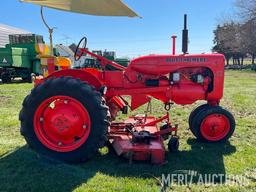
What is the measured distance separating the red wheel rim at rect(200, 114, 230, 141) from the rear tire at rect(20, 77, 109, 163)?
1.81 metres

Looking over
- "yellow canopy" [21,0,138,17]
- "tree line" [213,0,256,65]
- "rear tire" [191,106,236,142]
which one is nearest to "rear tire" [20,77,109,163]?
"yellow canopy" [21,0,138,17]

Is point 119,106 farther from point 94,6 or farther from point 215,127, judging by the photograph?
point 94,6

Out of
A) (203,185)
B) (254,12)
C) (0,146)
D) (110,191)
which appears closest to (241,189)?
Answer: (203,185)

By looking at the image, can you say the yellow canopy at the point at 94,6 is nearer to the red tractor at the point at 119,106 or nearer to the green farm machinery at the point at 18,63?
the red tractor at the point at 119,106

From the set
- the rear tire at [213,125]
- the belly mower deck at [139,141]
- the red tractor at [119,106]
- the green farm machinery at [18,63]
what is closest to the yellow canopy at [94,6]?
the red tractor at [119,106]

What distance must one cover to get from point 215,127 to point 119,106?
5.66 feet

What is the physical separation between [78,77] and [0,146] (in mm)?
1777

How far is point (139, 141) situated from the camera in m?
4.34

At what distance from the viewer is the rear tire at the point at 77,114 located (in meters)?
4.00

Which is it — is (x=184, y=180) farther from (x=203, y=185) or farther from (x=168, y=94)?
(x=168, y=94)

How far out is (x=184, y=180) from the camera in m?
3.65

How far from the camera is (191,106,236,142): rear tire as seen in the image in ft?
16.0

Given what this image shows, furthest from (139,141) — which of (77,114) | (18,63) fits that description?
(18,63)

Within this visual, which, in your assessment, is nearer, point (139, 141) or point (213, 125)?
point (139, 141)
